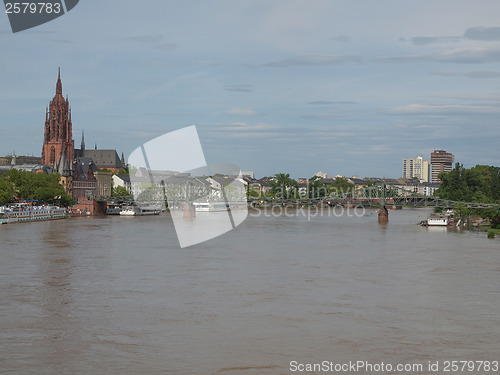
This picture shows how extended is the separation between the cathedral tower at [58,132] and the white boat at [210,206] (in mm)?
42312

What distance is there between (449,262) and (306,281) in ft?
34.3

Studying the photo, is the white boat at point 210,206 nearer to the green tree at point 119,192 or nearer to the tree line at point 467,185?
the green tree at point 119,192

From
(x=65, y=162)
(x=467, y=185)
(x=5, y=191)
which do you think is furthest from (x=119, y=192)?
(x=467, y=185)

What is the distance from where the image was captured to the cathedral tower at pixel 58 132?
15062 cm

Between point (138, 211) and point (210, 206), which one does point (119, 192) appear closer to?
point (210, 206)

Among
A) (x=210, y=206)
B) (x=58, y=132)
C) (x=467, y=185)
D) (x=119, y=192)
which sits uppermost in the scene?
(x=58, y=132)

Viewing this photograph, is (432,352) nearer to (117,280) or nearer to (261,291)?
(261,291)

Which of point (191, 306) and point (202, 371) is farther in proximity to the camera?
point (191, 306)

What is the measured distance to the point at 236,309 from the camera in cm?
2191

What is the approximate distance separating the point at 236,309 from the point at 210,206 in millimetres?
93606

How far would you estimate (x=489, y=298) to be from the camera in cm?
2411

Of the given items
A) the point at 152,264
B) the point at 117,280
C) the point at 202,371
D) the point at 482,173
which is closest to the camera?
the point at 202,371

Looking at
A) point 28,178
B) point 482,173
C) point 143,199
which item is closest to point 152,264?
point 28,178

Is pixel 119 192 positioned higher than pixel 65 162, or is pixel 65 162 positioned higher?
pixel 65 162
